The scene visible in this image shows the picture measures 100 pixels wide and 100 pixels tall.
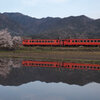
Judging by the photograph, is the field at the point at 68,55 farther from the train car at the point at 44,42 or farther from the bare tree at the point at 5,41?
the bare tree at the point at 5,41

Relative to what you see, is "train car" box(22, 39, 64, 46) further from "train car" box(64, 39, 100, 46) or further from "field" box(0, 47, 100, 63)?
"field" box(0, 47, 100, 63)

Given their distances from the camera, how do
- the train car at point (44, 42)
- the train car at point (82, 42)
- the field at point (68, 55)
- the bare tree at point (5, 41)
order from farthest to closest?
the bare tree at point (5, 41) → the train car at point (44, 42) → the train car at point (82, 42) → the field at point (68, 55)

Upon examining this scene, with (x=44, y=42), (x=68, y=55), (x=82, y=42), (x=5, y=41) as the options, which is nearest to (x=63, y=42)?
(x=82, y=42)

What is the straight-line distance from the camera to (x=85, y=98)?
1281 centimetres

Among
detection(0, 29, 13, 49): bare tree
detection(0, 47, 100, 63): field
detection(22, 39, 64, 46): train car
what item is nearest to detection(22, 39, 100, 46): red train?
detection(22, 39, 64, 46): train car

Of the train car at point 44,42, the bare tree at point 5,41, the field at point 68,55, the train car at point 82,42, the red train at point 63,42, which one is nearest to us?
the field at point 68,55

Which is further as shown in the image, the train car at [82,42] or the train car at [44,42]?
the train car at [44,42]

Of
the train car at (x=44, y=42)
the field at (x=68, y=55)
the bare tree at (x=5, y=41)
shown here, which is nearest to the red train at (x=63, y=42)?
the train car at (x=44, y=42)

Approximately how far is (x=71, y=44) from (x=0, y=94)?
49.3 metres

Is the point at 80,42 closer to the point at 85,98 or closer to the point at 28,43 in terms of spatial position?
the point at 28,43

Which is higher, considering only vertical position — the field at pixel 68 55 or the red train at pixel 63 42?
the red train at pixel 63 42

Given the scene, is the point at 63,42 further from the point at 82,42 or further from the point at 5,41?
the point at 5,41

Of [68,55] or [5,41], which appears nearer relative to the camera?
[68,55]

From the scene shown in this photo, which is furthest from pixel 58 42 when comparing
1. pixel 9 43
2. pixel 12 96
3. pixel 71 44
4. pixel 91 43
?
pixel 12 96
